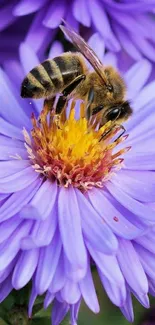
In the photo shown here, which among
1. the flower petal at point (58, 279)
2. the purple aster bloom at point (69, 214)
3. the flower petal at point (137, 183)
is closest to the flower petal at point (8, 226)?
the purple aster bloom at point (69, 214)

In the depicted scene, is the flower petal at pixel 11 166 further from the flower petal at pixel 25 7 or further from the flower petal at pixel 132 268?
the flower petal at pixel 25 7

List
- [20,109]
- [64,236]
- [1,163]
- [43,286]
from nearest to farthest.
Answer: [43,286] → [64,236] → [1,163] → [20,109]

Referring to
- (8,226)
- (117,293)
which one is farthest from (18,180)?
(117,293)

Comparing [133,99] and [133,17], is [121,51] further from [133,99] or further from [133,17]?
[133,99]

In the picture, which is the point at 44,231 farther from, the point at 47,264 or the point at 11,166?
the point at 11,166

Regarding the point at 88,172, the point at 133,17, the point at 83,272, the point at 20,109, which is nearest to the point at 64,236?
the point at 83,272

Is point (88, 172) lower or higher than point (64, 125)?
lower

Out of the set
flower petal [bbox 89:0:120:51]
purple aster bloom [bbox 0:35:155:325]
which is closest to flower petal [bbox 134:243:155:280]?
purple aster bloom [bbox 0:35:155:325]
